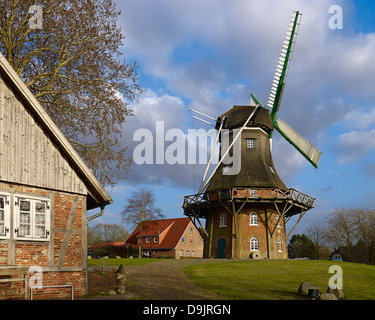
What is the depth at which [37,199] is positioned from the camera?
12.7 meters

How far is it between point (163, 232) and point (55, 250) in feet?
178

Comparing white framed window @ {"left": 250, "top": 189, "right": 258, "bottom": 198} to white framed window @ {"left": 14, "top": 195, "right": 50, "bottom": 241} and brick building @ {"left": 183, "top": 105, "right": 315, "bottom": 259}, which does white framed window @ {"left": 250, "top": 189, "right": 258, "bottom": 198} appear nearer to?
brick building @ {"left": 183, "top": 105, "right": 315, "bottom": 259}

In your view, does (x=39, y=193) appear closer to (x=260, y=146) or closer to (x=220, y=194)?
(x=220, y=194)

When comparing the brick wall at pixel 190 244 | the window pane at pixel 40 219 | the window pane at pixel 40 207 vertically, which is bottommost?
the brick wall at pixel 190 244

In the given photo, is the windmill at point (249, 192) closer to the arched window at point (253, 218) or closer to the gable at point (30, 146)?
the arched window at point (253, 218)

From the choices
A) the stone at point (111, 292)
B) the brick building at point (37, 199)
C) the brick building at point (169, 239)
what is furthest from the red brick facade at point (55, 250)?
the brick building at point (169, 239)

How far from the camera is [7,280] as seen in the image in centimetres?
1120

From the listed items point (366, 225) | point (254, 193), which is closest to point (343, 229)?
point (366, 225)

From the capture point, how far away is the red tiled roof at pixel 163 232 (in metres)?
64.2

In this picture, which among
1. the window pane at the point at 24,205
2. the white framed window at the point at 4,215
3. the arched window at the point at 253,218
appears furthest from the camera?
the arched window at the point at 253,218

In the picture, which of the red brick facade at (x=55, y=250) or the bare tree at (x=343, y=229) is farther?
the bare tree at (x=343, y=229)

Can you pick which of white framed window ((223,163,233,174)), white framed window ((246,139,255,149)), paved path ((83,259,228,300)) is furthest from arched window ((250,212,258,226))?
paved path ((83,259,228,300))

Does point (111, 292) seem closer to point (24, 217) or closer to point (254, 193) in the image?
point (24, 217)
